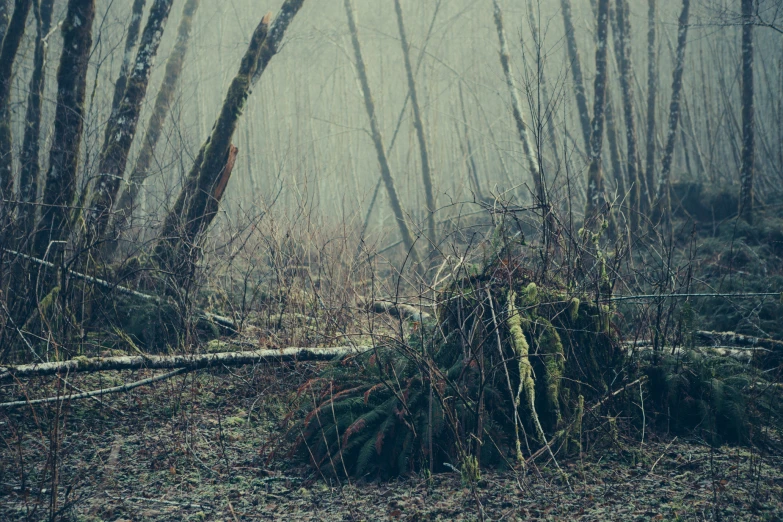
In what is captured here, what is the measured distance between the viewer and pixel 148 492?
3480 mm

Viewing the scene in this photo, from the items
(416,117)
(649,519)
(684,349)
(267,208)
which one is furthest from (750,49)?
(649,519)

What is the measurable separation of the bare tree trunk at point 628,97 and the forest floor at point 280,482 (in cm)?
720

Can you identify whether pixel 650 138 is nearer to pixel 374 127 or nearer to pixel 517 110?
pixel 517 110

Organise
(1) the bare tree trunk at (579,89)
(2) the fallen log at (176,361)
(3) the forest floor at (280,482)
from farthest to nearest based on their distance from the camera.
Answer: (1) the bare tree trunk at (579,89) → (2) the fallen log at (176,361) → (3) the forest floor at (280,482)

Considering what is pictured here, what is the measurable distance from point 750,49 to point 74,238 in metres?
11.1

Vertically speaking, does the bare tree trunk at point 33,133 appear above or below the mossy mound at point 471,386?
above

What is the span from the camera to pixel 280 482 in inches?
143

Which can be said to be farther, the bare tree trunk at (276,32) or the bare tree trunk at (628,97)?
the bare tree trunk at (628,97)

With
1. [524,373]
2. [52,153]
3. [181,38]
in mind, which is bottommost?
[524,373]

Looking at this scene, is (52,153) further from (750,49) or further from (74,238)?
(750,49)

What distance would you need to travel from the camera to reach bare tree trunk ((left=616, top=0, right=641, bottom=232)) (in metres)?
10.3

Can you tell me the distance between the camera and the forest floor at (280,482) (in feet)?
10.3

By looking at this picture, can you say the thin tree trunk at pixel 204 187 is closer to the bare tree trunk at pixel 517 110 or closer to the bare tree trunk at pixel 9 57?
the bare tree trunk at pixel 9 57

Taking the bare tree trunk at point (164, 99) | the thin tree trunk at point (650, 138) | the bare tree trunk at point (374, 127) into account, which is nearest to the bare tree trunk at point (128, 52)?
the bare tree trunk at point (164, 99)
